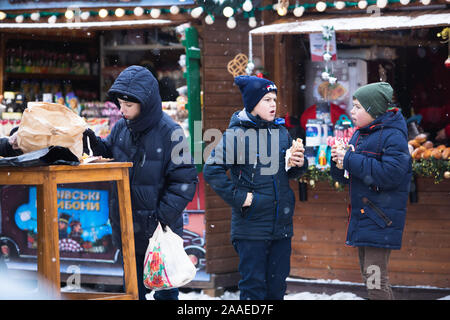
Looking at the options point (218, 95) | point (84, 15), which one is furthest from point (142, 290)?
point (84, 15)

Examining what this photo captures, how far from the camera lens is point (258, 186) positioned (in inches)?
192

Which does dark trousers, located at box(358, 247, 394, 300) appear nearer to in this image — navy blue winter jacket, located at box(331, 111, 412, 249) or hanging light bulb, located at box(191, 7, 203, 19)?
navy blue winter jacket, located at box(331, 111, 412, 249)

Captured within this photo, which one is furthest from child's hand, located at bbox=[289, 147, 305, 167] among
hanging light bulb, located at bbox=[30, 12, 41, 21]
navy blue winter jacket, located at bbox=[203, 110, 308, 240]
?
hanging light bulb, located at bbox=[30, 12, 41, 21]

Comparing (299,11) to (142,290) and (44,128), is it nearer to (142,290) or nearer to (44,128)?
(142,290)

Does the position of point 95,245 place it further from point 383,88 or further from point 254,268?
point 383,88

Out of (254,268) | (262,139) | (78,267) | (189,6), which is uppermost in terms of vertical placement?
(189,6)

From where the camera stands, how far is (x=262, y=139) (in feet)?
16.1

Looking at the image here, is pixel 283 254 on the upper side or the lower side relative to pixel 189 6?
lower

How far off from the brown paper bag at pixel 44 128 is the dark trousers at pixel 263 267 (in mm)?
1560

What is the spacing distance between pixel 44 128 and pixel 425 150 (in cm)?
374

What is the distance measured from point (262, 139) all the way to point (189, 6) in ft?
8.56

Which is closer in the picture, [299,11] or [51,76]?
[299,11]

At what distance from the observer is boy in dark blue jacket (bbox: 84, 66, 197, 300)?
4480 mm
